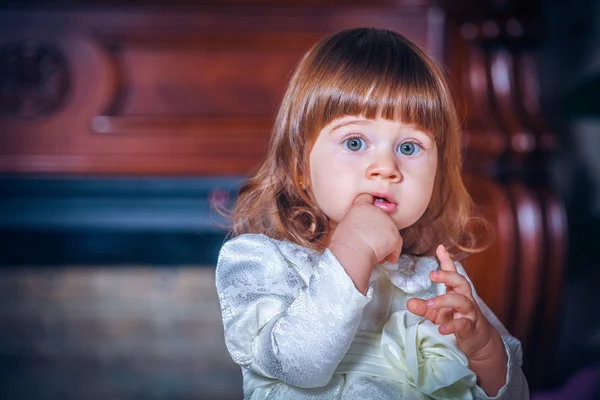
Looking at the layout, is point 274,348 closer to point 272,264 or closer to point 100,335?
point 272,264

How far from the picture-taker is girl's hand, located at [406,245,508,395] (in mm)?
526

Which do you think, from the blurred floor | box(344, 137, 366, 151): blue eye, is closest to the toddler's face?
box(344, 137, 366, 151): blue eye

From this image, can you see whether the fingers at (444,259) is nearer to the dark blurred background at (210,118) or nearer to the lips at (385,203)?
the lips at (385,203)

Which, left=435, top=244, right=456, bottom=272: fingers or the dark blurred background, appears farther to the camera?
the dark blurred background

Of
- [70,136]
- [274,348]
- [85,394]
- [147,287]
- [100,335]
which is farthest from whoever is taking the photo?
[147,287]

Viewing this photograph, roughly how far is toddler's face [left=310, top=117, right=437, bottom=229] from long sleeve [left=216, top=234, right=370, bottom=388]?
0.22 ft

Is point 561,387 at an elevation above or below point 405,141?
below

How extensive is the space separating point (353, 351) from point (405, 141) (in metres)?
0.18

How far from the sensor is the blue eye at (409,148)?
0.58 meters

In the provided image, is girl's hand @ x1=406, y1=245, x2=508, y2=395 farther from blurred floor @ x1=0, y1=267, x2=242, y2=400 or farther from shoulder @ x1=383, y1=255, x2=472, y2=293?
blurred floor @ x1=0, y1=267, x2=242, y2=400

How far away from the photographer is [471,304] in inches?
21.3

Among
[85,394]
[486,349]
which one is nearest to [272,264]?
[486,349]

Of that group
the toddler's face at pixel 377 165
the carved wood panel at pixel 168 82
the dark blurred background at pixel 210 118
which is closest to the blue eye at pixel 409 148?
the toddler's face at pixel 377 165

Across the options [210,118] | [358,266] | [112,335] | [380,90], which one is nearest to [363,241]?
[358,266]
